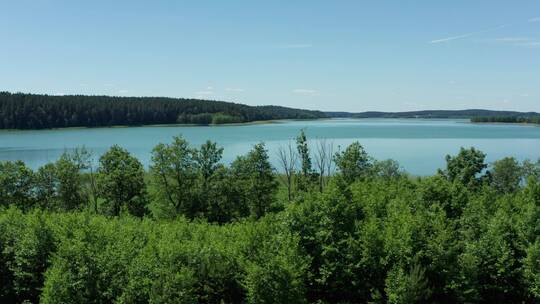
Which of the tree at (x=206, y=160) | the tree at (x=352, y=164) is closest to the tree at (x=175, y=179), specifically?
the tree at (x=206, y=160)

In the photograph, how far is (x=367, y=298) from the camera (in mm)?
27219

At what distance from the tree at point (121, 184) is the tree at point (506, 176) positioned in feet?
145

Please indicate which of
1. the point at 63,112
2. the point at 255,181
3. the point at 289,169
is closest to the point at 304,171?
the point at 289,169

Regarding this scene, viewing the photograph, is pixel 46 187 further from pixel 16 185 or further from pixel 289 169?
pixel 289 169

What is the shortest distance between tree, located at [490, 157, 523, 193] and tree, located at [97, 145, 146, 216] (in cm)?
4410

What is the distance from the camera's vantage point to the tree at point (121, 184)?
49.8 m

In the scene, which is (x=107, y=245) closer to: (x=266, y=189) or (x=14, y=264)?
(x=14, y=264)

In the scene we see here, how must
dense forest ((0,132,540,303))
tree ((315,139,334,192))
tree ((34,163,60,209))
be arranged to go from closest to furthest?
dense forest ((0,132,540,303))
tree ((34,163,60,209))
tree ((315,139,334,192))

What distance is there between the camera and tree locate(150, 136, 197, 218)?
51.1 m

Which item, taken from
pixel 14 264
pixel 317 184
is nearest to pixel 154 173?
pixel 317 184

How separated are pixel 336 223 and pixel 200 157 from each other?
26.8 meters

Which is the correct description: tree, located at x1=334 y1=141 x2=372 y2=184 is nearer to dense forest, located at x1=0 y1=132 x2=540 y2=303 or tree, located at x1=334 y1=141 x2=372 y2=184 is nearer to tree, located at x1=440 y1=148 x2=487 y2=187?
tree, located at x1=440 y1=148 x2=487 y2=187

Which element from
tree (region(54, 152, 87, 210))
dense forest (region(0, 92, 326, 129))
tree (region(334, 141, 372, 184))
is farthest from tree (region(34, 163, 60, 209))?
dense forest (region(0, 92, 326, 129))

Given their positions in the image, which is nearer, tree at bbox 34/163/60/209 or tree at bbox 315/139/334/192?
tree at bbox 34/163/60/209
